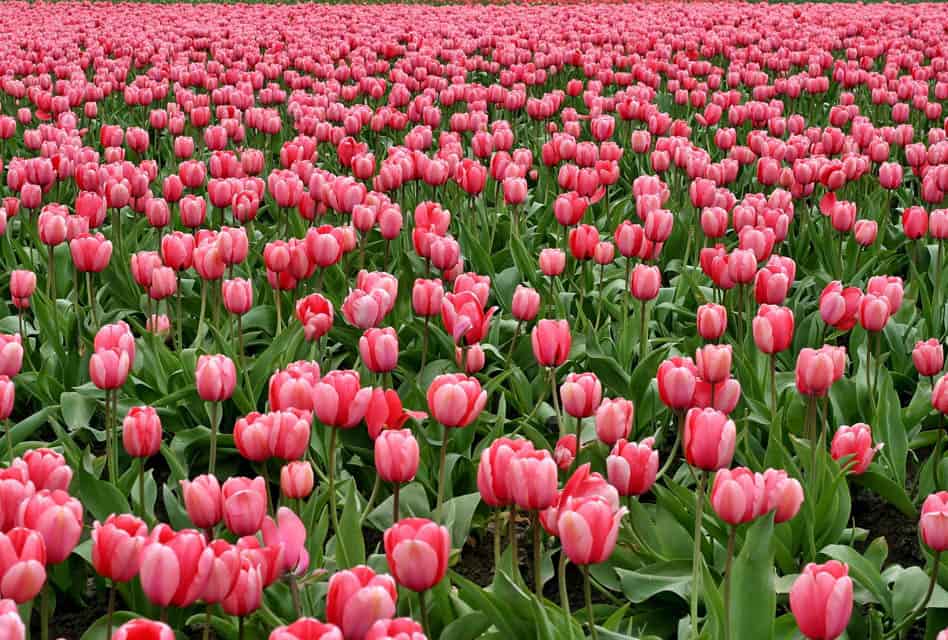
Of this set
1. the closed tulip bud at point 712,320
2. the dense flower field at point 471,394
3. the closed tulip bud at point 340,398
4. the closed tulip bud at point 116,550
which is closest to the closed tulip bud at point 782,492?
the dense flower field at point 471,394

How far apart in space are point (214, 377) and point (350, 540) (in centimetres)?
48

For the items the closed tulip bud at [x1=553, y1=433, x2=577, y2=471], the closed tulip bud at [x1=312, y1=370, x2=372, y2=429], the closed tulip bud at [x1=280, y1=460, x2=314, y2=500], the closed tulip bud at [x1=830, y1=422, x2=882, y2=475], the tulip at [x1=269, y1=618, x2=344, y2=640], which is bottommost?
the closed tulip bud at [x1=553, y1=433, x2=577, y2=471]

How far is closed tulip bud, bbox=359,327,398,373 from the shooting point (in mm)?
2703

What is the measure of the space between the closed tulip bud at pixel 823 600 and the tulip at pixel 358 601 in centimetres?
62

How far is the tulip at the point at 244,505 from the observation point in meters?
1.89

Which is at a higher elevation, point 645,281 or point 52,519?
→ point 52,519

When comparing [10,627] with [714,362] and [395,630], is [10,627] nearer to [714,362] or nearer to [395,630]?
[395,630]

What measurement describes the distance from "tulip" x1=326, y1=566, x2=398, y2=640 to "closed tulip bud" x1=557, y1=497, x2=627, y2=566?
319 millimetres

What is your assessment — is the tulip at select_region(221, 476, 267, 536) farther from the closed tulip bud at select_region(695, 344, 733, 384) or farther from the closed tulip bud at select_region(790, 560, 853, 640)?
the closed tulip bud at select_region(695, 344, 733, 384)

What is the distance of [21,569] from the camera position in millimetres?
1644

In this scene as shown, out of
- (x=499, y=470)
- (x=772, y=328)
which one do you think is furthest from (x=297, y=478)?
(x=772, y=328)

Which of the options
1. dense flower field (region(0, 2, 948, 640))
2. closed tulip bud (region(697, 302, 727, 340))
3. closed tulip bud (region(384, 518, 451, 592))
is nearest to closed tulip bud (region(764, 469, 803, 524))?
dense flower field (region(0, 2, 948, 640))

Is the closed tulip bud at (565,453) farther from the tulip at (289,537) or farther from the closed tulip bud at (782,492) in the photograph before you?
the tulip at (289,537)

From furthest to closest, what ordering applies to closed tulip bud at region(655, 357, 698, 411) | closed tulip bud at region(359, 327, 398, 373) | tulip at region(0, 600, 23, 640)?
closed tulip bud at region(359, 327, 398, 373) → closed tulip bud at region(655, 357, 698, 411) → tulip at region(0, 600, 23, 640)
